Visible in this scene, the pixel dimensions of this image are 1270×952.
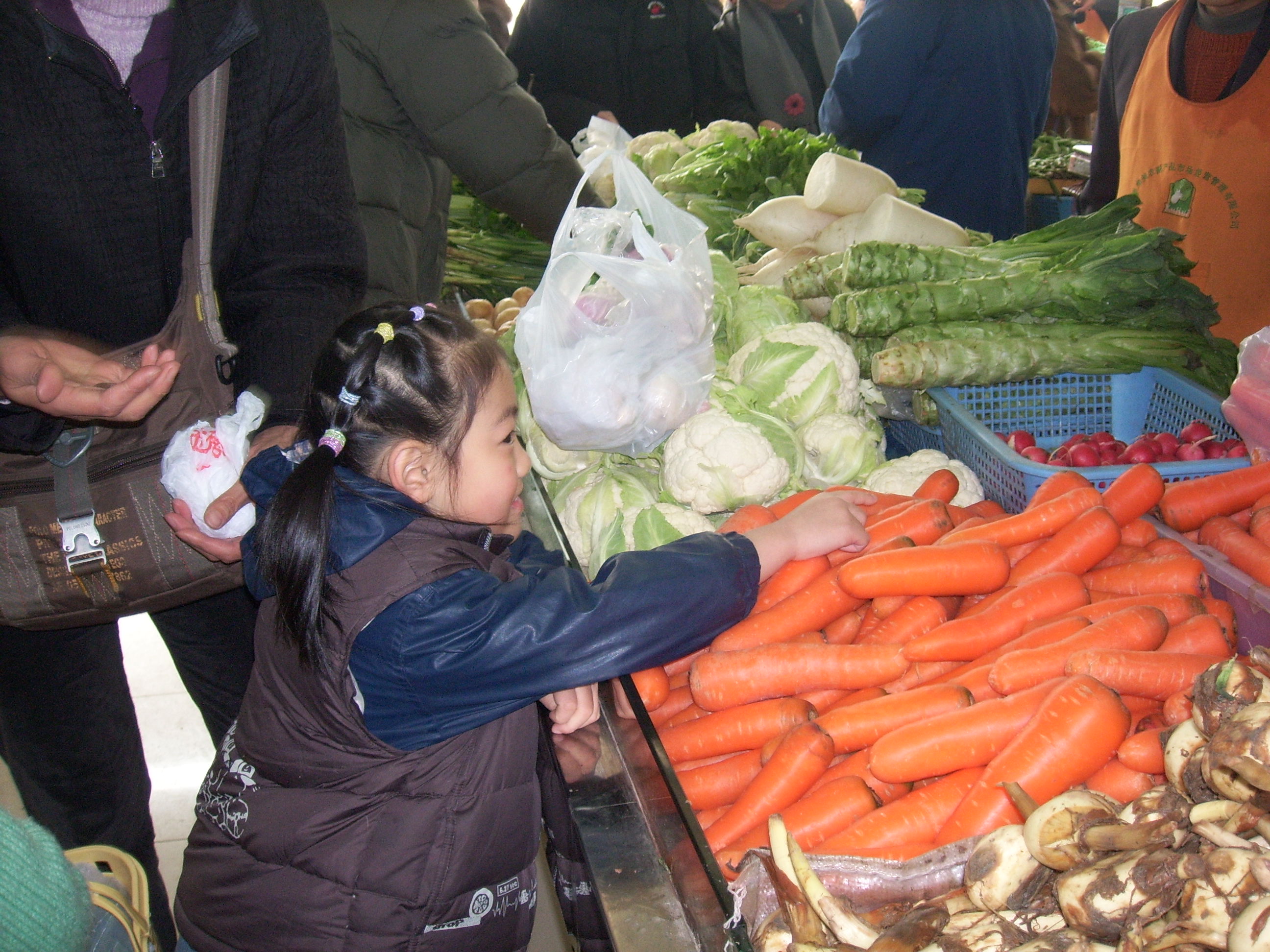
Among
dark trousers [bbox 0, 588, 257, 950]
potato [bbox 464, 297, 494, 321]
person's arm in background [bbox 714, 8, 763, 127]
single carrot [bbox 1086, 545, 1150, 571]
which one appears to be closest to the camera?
single carrot [bbox 1086, 545, 1150, 571]

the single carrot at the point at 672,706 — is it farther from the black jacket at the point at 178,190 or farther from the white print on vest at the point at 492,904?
the black jacket at the point at 178,190

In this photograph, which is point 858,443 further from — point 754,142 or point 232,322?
point 754,142

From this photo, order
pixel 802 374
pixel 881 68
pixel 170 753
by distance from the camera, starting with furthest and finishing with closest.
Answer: pixel 881 68
pixel 170 753
pixel 802 374

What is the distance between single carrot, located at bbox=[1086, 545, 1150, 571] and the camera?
1.62 meters

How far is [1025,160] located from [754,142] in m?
1.25

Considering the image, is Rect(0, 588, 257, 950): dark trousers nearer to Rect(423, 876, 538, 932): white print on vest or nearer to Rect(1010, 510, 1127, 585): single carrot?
A: Rect(423, 876, 538, 932): white print on vest

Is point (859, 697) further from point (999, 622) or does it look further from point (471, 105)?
point (471, 105)

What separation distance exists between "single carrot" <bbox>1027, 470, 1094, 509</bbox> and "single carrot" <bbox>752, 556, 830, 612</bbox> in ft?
1.39

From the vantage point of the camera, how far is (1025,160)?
3.77 meters

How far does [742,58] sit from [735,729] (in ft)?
16.2

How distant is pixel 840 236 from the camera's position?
2639 millimetres

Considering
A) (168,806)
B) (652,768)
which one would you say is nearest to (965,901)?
(652,768)

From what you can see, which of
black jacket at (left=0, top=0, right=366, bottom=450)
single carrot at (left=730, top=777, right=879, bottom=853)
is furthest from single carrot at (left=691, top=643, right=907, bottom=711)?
black jacket at (left=0, top=0, right=366, bottom=450)

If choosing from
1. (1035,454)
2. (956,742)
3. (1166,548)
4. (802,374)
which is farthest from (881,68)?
(956,742)
